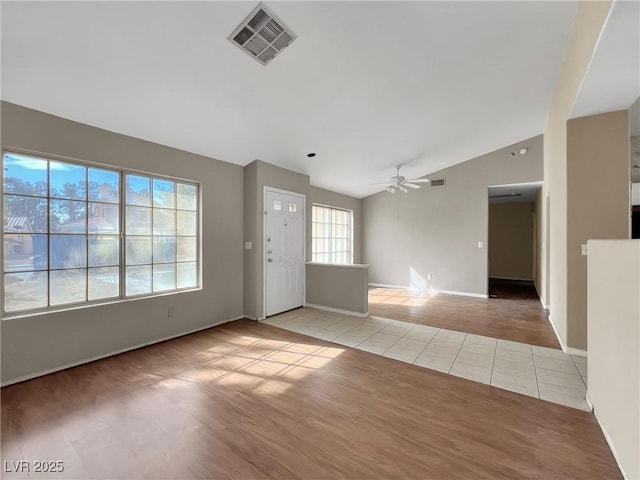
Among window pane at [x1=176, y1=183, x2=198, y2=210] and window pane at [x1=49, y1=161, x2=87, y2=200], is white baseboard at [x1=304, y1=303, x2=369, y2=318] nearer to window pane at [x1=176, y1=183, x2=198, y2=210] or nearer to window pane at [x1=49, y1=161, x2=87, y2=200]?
window pane at [x1=176, y1=183, x2=198, y2=210]

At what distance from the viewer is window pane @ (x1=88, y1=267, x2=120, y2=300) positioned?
3037 millimetres

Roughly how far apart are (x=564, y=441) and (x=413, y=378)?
3.57ft

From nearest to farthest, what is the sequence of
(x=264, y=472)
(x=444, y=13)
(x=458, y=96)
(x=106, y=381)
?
(x=264, y=472) → (x=444, y=13) → (x=106, y=381) → (x=458, y=96)

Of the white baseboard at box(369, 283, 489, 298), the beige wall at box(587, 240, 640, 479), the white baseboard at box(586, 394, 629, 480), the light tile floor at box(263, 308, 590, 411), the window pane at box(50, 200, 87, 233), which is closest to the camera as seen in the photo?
the beige wall at box(587, 240, 640, 479)

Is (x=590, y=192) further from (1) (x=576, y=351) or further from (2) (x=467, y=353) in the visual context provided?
(2) (x=467, y=353)

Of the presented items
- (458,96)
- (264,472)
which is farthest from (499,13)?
(264,472)

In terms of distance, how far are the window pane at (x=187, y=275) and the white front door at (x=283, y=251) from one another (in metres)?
1.09

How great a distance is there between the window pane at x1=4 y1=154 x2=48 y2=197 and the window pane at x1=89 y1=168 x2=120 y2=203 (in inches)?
14.8

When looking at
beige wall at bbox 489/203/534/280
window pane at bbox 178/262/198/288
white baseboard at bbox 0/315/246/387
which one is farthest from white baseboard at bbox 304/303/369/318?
beige wall at bbox 489/203/534/280

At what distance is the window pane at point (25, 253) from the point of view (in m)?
2.50

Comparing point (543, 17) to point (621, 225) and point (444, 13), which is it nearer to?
point (444, 13)

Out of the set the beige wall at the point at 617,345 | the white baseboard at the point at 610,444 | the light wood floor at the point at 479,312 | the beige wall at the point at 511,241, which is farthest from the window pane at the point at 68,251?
the beige wall at the point at 511,241

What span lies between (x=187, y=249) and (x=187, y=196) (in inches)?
30.4

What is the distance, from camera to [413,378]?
2.61 m
